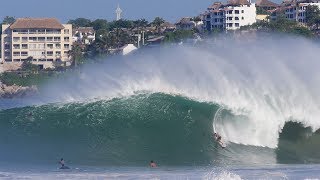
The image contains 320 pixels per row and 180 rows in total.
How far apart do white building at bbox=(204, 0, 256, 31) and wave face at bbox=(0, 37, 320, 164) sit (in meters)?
88.8

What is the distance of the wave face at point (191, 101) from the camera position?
3034 centimetres

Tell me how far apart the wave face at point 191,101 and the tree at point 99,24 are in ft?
349

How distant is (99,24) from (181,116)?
11360 centimetres

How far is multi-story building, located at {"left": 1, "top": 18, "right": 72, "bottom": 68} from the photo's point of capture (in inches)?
5010

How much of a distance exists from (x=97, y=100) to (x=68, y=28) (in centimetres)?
9704

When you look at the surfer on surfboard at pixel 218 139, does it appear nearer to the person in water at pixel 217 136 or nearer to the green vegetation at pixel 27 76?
the person in water at pixel 217 136

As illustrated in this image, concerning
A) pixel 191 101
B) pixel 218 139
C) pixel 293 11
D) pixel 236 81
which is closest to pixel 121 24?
pixel 293 11

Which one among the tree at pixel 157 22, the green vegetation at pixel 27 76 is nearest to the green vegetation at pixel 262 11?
the tree at pixel 157 22

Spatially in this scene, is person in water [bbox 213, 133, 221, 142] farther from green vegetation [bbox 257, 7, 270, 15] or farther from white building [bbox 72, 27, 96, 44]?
green vegetation [bbox 257, 7, 270, 15]

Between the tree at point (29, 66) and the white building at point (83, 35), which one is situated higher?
the white building at point (83, 35)

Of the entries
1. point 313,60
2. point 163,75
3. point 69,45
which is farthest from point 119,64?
point 69,45

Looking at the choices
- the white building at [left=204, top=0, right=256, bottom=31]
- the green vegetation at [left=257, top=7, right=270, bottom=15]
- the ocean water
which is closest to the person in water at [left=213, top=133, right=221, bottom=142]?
the ocean water

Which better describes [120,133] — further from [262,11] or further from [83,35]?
[262,11]

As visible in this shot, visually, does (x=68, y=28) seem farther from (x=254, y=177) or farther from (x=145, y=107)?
(x=254, y=177)
